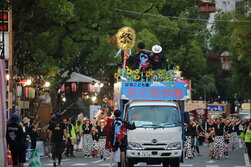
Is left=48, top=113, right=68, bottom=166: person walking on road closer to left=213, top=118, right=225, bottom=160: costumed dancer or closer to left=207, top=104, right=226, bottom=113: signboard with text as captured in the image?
left=213, top=118, right=225, bottom=160: costumed dancer

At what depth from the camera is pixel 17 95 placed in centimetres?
3834

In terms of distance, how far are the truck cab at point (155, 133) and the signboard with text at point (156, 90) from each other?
510mm

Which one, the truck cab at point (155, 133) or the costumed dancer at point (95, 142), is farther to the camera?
the costumed dancer at point (95, 142)

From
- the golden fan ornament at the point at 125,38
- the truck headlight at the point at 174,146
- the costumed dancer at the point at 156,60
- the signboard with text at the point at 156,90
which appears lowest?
the truck headlight at the point at 174,146

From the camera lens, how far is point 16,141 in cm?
2041

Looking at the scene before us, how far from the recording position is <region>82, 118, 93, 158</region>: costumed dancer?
3531 cm

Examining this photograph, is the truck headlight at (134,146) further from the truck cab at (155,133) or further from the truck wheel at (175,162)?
the truck wheel at (175,162)

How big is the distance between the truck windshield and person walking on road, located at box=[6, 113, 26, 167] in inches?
168

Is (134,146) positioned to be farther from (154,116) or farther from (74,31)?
(74,31)

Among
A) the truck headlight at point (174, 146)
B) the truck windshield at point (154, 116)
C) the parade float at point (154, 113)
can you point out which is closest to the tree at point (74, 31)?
the parade float at point (154, 113)

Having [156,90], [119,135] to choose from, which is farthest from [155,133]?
[156,90]

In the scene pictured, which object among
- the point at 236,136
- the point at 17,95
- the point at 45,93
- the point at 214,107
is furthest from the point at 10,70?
the point at 214,107

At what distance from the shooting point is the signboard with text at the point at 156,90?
2422 centimetres

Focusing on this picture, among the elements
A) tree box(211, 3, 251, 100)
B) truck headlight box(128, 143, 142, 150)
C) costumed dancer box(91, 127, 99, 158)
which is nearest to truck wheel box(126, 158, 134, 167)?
truck headlight box(128, 143, 142, 150)
